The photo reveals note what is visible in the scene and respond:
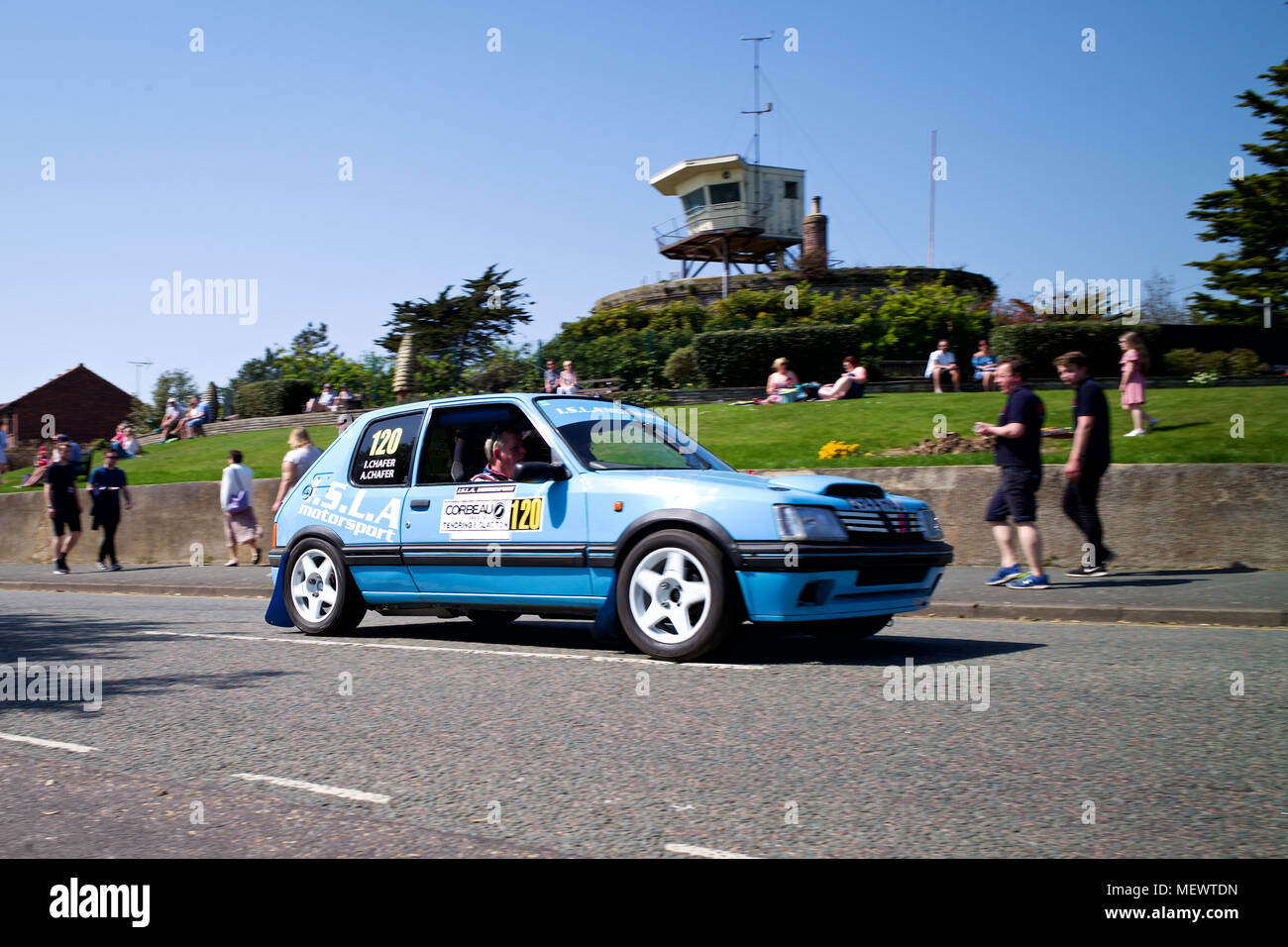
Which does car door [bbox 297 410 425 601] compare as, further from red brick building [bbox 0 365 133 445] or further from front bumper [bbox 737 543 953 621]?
red brick building [bbox 0 365 133 445]

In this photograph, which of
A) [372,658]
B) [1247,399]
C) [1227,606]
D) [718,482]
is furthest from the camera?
[1247,399]

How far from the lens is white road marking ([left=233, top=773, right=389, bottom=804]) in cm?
400

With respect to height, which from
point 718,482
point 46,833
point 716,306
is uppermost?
point 716,306

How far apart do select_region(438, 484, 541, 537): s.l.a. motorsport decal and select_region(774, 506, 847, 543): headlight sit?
180 centimetres

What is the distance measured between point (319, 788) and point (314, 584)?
476 centimetres

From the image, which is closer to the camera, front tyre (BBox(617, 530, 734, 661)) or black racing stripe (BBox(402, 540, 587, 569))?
front tyre (BBox(617, 530, 734, 661))

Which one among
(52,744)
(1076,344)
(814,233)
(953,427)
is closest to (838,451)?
(953,427)

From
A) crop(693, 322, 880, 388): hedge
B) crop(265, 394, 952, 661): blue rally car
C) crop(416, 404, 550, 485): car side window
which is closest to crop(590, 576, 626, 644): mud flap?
crop(265, 394, 952, 661): blue rally car

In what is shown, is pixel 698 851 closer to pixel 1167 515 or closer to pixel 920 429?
pixel 1167 515

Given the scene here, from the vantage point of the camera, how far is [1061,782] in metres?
3.87

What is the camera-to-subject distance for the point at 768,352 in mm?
27031

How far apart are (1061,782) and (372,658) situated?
467 cm
